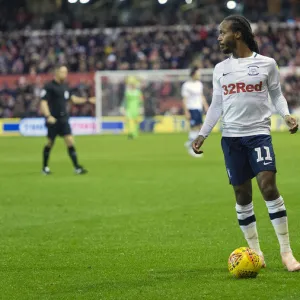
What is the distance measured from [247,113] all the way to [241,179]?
0.59 metres

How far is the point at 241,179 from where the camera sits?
7.95 meters

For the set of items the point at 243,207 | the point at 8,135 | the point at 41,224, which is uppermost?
the point at 243,207

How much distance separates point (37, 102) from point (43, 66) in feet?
12.8

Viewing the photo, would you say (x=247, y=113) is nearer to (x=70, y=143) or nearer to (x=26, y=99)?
(x=70, y=143)

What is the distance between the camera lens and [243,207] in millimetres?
8055

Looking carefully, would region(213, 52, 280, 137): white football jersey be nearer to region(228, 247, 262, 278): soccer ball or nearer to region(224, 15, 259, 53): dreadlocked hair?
region(224, 15, 259, 53): dreadlocked hair

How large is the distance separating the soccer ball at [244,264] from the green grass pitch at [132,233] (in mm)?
105

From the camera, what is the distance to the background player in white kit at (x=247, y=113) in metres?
7.77

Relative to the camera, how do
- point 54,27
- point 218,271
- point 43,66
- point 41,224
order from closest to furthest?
point 218,271 < point 41,224 < point 43,66 < point 54,27

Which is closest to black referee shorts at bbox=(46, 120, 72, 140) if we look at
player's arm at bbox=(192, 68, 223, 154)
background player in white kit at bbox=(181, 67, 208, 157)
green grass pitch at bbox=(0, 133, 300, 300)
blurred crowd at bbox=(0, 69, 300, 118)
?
green grass pitch at bbox=(0, 133, 300, 300)

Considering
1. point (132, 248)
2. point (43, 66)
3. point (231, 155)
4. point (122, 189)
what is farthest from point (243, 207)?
point (43, 66)

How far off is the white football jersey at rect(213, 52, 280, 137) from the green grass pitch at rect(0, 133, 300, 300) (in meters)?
1.30

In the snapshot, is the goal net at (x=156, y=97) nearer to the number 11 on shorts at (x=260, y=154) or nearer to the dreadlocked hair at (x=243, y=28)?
the dreadlocked hair at (x=243, y=28)

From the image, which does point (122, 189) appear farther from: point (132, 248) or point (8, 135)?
point (8, 135)
